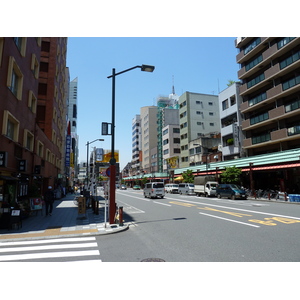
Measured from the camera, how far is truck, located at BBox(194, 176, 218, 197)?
109 ft

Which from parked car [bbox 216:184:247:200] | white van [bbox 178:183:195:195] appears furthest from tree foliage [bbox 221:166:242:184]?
→ white van [bbox 178:183:195:195]

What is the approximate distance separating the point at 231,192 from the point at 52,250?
24.2 metres

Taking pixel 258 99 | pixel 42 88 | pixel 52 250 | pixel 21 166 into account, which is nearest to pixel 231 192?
pixel 258 99

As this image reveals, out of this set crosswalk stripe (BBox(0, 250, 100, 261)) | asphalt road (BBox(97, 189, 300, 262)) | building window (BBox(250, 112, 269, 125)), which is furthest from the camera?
building window (BBox(250, 112, 269, 125))

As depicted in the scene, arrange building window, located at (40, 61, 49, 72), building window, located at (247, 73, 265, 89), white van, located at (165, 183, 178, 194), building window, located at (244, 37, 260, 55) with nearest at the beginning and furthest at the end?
building window, located at (40, 61, 49, 72) → building window, located at (247, 73, 265, 89) → building window, located at (244, 37, 260, 55) → white van, located at (165, 183, 178, 194)

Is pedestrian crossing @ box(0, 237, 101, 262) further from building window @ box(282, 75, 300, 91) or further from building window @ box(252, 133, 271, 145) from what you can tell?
building window @ box(252, 133, 271, 145)

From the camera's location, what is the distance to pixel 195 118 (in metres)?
61.2

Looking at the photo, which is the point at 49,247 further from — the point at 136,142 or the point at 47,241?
the point at 136,142

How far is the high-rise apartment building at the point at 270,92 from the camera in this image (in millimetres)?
27844

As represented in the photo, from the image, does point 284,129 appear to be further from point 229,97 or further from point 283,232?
point 283,232

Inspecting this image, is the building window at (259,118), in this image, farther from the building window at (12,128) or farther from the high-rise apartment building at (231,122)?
the building window at (12,128)

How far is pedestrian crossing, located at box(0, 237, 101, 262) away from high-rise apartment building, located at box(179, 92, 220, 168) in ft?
167

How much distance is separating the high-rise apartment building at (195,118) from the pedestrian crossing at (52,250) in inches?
2006

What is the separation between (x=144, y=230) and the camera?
10.2m
